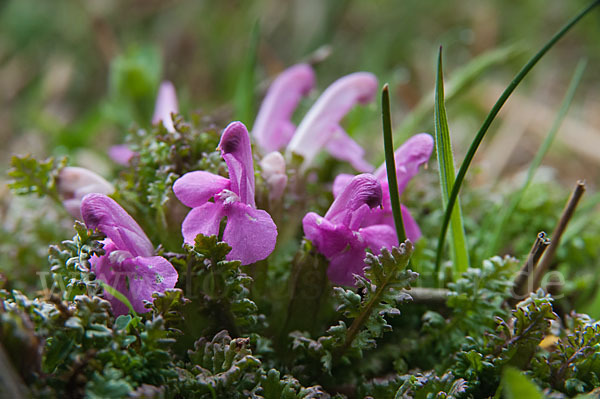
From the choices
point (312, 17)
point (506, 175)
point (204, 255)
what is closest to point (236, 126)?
point (204, 255)

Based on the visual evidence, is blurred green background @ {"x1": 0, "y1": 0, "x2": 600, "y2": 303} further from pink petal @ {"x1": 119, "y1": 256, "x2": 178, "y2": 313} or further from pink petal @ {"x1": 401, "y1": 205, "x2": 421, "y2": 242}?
pink petal @ {"x1": 119, "y1": 256, "x2": 178, "y2": 313}

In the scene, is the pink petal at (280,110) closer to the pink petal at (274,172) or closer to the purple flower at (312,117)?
the purple flower at (312,117)

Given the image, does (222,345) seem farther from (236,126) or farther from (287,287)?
(236,126)

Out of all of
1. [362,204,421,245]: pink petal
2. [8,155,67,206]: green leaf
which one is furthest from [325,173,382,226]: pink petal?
[8,155,67,206]: green leaf

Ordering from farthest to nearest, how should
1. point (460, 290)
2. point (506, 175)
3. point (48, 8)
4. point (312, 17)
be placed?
point (48, 8)
point (312, 17)
point (506, 175)
point (460, 290)

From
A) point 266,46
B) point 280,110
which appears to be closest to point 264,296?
point 280,110
